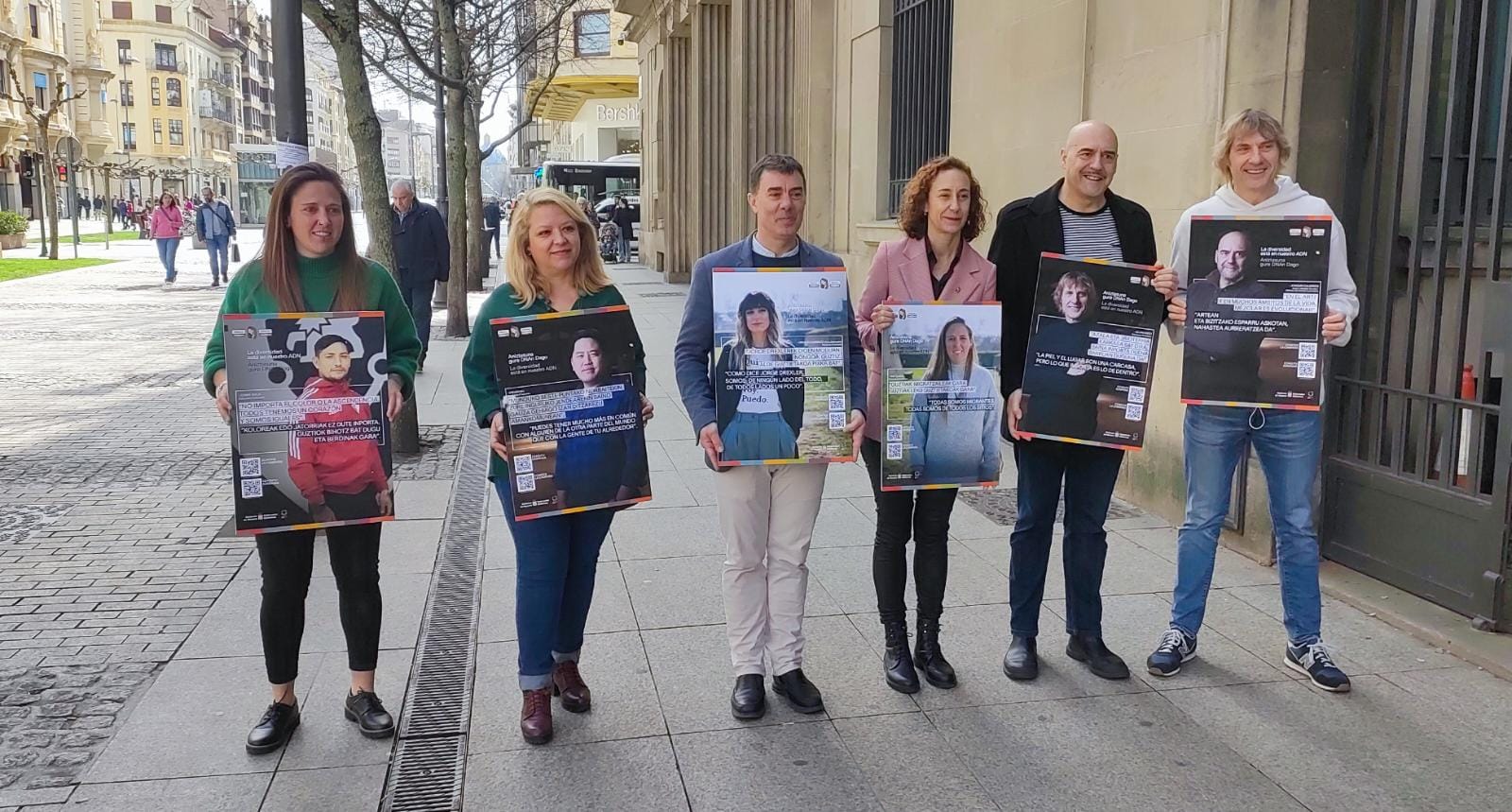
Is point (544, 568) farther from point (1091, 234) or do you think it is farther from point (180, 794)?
point (1091, 234)

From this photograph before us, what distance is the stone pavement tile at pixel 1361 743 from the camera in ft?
12.2

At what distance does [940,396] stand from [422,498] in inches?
170

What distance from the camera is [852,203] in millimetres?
12781

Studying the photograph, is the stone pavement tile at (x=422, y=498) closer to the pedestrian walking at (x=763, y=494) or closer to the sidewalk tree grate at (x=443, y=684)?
the sidewalk tree grate at (x=443, y=684)

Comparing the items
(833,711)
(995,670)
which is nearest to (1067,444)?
(995,670)

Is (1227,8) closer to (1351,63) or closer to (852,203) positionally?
(1351,63)

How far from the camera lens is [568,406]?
155 inches

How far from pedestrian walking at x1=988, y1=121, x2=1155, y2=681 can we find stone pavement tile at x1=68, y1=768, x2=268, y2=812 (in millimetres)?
2658

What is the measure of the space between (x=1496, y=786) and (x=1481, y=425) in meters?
1.91

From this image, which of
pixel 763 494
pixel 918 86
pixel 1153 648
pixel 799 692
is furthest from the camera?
pixel 918 86

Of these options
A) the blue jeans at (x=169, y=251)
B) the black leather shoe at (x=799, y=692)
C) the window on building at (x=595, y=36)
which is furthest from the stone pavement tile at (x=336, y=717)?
the window on building at (x=595, y=36)

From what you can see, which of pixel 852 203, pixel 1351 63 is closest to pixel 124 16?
pixel 852 203

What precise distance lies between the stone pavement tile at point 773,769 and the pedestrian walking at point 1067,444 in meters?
0.97

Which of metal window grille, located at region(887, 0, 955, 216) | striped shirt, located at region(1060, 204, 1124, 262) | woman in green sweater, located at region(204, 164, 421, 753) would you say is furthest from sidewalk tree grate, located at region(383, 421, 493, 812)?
metal window grille, located at region(887, 0, 955, 216)
